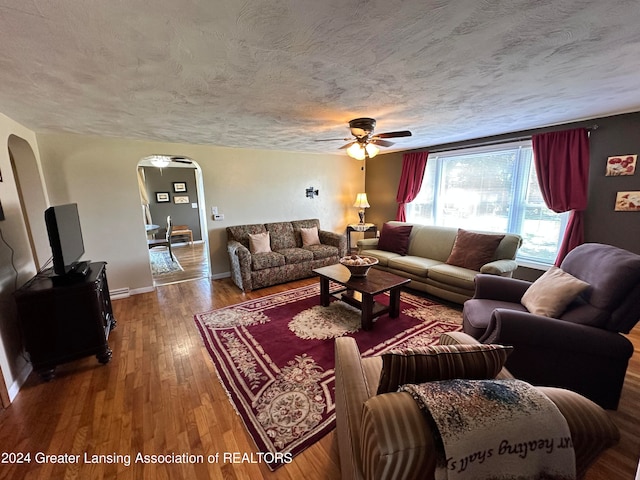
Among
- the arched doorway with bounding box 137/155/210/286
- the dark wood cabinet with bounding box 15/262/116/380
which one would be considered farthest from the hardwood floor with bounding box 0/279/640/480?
the arched doorway with bounding box 137/155/210/286

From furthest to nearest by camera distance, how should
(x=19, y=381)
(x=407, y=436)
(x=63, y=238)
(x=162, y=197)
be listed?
(x=162, y=197)
(x=63, y=238)
(x=19, y=381)
(x=407, y=436)

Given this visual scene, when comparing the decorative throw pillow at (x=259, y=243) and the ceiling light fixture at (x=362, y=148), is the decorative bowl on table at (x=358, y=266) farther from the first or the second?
the decorative throw pillow at (x=259, y=243)

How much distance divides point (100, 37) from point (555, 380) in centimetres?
325

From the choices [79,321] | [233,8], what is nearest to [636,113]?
[233,8]

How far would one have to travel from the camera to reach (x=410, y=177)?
501cm

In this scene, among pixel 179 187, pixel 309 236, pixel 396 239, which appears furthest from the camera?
pixel 179 187

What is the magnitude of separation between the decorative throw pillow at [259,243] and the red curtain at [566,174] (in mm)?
3956

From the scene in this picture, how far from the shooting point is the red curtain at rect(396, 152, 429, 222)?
191 inches

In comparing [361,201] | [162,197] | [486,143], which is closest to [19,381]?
[361,201]

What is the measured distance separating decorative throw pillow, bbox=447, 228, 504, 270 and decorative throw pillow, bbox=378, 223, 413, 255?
75 cm

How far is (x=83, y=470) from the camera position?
1.43m

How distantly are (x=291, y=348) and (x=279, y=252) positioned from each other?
2.13 meters

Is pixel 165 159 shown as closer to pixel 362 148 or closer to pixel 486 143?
pixel 362 148

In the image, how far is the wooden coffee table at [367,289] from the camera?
2729mm
